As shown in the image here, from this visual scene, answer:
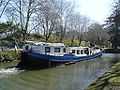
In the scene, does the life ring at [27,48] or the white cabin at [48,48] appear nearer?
the life ring at [27,48]

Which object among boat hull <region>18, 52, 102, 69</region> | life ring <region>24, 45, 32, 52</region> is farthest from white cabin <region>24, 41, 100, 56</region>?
boat hull <region>18, 52, 102, 69</region>

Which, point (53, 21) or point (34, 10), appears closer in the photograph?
point (34, 10)

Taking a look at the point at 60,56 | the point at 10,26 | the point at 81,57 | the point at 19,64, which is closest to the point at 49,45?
the point at 60,56

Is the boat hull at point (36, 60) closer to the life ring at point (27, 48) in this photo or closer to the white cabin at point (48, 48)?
the life ring at point (27, 48)

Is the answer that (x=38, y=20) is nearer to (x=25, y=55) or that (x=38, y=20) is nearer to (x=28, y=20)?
(x=28, y=20)

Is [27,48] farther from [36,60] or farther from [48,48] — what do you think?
[36,60]

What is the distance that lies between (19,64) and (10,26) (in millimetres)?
23227

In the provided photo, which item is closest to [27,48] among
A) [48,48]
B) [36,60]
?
[48,48]

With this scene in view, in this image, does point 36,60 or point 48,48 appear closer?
point 36,60

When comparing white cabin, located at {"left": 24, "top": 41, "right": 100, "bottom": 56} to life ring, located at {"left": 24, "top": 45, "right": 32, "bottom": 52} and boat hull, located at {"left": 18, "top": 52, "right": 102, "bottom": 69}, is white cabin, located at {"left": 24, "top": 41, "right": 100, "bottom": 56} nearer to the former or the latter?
life ring, located at {"left": 24, "top": 45, "right": 32, "bottom": 52}

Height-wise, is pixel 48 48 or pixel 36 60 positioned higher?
pixel 48 48

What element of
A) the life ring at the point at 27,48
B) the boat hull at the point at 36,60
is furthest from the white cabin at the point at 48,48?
the boat hull at the point at 36,60

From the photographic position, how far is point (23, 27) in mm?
54250

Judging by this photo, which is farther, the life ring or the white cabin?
the white cabin
